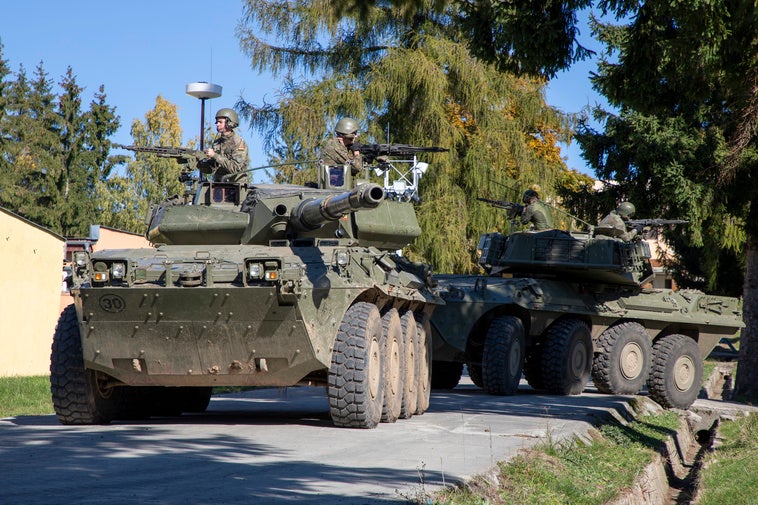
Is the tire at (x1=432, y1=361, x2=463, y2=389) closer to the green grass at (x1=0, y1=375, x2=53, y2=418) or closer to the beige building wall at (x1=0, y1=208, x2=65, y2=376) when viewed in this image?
the green grass at (x1=0, y1=375, x2=53, y2=418)

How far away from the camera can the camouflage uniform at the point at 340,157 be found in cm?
1369

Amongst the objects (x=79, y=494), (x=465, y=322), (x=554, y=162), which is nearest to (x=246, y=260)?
(x=79, y=494)

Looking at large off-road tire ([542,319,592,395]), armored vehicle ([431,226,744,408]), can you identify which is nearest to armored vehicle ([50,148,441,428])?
armored vehicle ([431,226,744,408])

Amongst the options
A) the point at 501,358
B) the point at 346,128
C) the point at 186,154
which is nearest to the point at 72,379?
the point at 186,154

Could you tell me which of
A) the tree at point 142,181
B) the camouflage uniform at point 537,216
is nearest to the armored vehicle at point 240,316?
the camouflage uniform at point 537,216

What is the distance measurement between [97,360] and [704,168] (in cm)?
1259

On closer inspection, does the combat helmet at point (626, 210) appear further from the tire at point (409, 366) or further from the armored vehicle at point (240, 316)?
the armored vehicle at point (240, 316)

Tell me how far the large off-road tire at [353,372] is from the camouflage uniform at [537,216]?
8109 mm

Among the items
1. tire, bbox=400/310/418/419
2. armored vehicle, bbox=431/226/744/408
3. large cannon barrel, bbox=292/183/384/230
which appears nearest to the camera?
large cannon barrel, bbox=292/183/384/230

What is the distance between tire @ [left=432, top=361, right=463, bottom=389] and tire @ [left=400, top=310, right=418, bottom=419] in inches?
215

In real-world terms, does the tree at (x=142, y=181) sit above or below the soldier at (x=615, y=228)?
above

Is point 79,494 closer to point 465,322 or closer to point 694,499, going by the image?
point 694,499

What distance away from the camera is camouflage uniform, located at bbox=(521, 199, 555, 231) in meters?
18.9

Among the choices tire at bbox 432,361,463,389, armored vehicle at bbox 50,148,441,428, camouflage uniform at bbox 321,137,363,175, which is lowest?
tire at bbox 432,361,463,389
